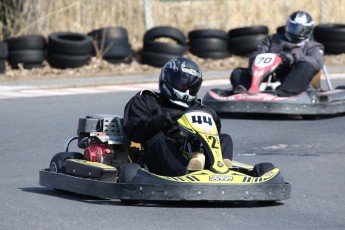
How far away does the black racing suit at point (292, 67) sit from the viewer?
12641mm

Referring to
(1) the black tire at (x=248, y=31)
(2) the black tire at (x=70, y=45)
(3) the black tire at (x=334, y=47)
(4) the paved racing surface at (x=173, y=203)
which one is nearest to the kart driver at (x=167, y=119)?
(4) the paved racing surface at (x=173, y=203)

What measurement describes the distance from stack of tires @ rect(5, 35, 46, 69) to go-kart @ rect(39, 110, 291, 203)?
9939 mm

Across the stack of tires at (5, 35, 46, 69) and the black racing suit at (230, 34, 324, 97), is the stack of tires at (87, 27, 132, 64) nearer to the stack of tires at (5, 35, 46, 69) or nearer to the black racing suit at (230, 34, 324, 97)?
the stack of tires at (5, 35, 46, 69)

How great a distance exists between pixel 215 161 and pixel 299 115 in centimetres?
624

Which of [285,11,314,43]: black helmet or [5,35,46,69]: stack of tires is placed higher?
[285,11,314,43]: black helmet

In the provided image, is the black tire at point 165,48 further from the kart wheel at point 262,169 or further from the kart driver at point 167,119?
the kart wheel at point 262,169

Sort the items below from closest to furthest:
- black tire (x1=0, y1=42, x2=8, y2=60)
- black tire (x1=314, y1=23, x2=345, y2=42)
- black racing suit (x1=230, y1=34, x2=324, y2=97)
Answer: black racing suit (x1=230, y1=34, x2=324, y2=97), black tire (x1=0, y1=42, x2=8, y2=60), black tire (x1=314, y1=23, x2=345, y2=42)

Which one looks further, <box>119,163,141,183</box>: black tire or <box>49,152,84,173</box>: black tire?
<box>49,152,84,173</box>: black tire

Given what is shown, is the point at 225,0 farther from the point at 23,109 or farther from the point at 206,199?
the point at 206,199

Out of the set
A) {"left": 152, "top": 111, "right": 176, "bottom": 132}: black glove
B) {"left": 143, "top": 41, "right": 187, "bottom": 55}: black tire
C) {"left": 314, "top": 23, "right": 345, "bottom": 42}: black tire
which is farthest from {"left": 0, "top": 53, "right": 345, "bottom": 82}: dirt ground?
{"left": 152, "top": 111, "right": 176, "bottom": 132}: black glove

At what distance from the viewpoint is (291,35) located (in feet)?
43.6

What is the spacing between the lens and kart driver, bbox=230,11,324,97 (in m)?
12.7

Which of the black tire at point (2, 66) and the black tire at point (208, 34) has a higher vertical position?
the black tire at point (208, 34)

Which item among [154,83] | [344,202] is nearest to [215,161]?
[344,202]
